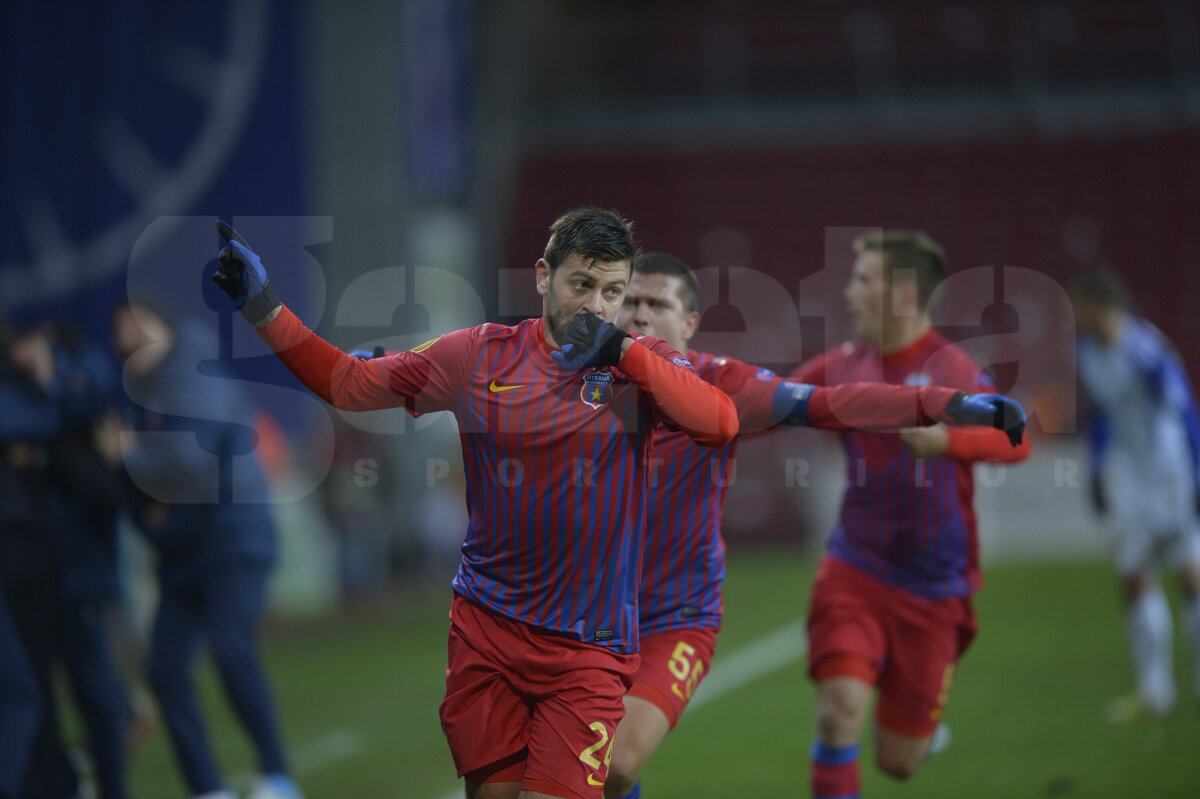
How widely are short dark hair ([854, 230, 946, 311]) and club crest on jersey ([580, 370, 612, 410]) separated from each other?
2175 millimetres

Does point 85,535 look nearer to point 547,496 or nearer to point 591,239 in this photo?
point 547,496

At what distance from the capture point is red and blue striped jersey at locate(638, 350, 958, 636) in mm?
5016

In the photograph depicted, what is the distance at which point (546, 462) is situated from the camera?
167 inches

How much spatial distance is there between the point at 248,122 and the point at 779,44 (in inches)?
609

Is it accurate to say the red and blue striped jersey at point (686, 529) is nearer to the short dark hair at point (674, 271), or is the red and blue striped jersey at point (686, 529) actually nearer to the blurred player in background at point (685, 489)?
the blurred player in background at point (685, 489)

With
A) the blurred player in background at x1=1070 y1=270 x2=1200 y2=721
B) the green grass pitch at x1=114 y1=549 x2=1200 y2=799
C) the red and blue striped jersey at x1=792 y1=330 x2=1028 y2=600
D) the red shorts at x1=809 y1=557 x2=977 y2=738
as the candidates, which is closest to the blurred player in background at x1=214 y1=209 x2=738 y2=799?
the red shorts at x1=809 y1=557 x2=977 y2=738

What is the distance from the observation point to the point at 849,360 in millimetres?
6176

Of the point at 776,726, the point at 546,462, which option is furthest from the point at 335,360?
the point at 776,726

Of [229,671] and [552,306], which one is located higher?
[552,306]

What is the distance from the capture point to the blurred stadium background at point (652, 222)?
32.3 feet

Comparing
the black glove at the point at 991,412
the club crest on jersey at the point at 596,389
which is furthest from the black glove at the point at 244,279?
the black glove at the point at 991,412

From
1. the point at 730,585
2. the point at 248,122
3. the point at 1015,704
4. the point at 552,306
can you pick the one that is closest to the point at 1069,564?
the point at 730,585

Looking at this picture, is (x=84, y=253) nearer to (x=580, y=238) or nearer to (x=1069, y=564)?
(x=580, y=238)

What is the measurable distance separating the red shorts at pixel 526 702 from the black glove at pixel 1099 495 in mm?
6169
